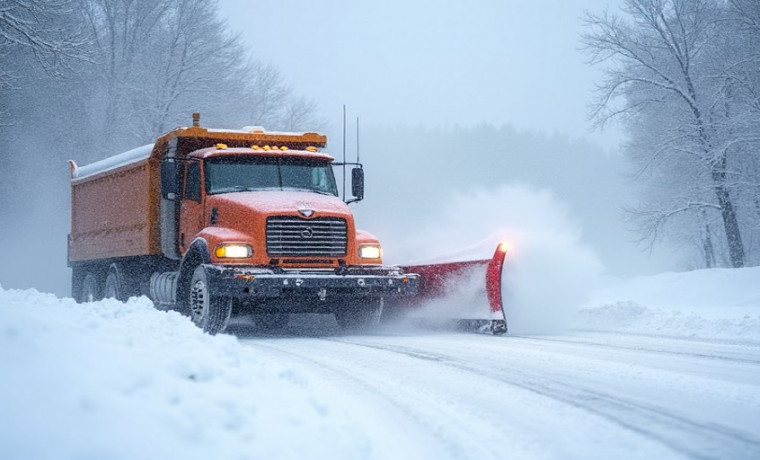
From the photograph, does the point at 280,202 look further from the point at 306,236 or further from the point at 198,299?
the point at 198,299

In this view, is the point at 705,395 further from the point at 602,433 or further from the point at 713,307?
the point at 713,307

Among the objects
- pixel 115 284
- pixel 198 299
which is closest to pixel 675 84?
pixel 115 284

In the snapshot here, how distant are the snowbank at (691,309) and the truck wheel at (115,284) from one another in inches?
310

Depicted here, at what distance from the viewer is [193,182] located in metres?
12.0

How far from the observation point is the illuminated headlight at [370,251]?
1144 cm

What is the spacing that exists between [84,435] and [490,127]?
3902 inches

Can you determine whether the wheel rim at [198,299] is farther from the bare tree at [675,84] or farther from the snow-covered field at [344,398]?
the bare tree at [675,84]

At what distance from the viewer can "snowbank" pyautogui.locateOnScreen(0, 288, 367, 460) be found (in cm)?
341

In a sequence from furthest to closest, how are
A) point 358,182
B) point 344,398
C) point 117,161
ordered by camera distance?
point 117,161 → point 358,182 → point 344,398

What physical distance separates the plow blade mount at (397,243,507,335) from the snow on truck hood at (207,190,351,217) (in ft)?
6.33

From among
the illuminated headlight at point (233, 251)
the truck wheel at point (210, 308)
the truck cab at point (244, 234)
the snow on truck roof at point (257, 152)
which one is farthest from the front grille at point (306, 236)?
the snow on truck roof at point (257, 152)

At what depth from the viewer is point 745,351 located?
28.9 ft

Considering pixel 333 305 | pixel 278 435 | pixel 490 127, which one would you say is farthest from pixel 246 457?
pixel 490 127

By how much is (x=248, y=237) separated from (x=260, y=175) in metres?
1.46
